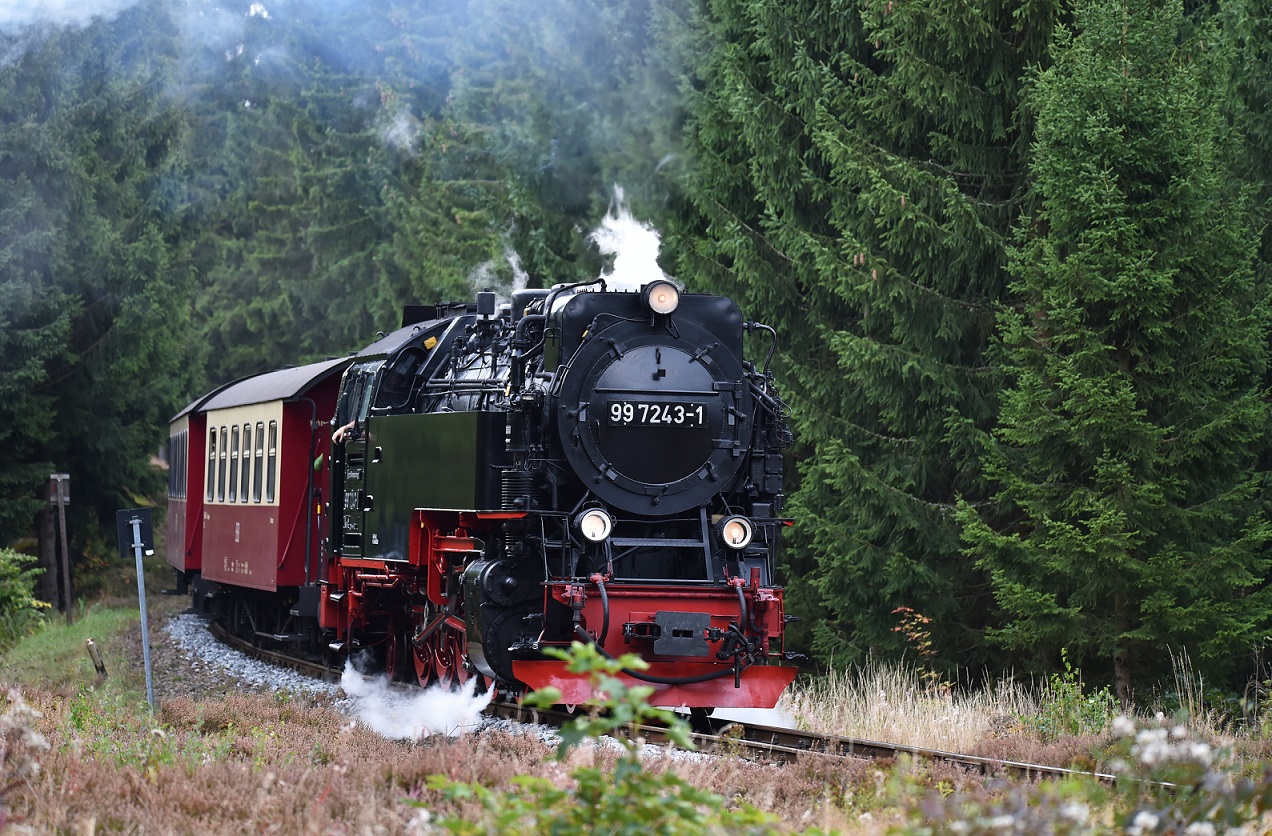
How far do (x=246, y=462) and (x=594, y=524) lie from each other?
8020 millimetres

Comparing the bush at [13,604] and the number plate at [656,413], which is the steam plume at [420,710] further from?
the bush at [13,604]

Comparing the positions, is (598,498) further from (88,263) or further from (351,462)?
(88,263)

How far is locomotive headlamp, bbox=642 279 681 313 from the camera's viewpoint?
397 inches

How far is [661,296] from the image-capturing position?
10.1m

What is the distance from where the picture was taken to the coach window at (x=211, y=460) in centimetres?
1861

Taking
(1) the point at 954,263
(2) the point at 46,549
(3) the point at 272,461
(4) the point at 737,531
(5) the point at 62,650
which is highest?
(1) the point at 954,263

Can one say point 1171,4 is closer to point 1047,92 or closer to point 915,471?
point 1047,92

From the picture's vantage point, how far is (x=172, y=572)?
1303 inches

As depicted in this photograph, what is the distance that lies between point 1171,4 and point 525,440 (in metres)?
6.20

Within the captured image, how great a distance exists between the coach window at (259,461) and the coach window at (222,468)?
1789 millimetres

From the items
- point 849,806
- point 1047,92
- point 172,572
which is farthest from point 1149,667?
point 172,572

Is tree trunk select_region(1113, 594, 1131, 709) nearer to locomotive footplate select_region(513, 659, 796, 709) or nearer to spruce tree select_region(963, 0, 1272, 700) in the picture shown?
spruce tree select_region(963, 0, 1272, 700)

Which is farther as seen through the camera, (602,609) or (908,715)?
(908,715)

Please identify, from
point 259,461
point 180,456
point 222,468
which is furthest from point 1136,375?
point 180,456
